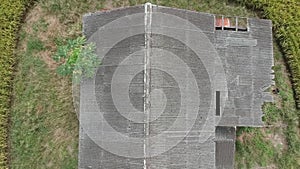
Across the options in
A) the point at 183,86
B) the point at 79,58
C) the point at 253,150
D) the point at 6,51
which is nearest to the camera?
the point at 183,86

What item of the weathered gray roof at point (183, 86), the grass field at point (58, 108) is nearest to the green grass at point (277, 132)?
the grass field at point (58, 108)

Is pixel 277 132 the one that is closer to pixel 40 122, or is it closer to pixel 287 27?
pixel 287 27

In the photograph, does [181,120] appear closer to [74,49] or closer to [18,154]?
[74,49]

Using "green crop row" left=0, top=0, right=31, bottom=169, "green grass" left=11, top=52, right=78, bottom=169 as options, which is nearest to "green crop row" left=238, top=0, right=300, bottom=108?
"green grass" left=11, top=52, right=78, bottom=169

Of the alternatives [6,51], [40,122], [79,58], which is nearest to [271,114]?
[79,58]

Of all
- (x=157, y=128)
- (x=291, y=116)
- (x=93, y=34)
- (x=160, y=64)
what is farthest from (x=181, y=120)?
(x=291, y=116)

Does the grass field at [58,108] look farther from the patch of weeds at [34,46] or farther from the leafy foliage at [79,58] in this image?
the leafy foliage at [79,58]
